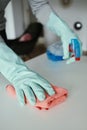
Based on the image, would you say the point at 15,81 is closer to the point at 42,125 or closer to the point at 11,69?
the point at 11,69

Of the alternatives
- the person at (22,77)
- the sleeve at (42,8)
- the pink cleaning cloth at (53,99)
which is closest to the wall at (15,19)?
the sleeve at (42,8)

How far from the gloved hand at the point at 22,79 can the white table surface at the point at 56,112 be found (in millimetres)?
46

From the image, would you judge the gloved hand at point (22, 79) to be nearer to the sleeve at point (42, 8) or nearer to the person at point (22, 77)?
the person at point (22, 77)

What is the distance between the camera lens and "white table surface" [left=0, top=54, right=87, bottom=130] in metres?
0.80

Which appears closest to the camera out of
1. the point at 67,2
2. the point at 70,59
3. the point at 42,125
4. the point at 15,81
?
the point at 42,125

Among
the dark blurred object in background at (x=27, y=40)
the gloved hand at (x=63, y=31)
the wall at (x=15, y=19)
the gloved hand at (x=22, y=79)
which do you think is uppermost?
the gloved hand at (x=22, y=79)

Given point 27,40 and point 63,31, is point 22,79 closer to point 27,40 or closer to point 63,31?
point 63,31

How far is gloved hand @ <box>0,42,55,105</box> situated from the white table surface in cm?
5

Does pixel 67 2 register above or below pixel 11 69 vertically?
below

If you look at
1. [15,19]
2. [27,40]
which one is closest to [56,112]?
[27,40]

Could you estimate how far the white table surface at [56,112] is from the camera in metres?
0.80

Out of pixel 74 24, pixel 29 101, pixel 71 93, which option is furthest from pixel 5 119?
pixel 74 24

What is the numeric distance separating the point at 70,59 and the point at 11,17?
77 cm

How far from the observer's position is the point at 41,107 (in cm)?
87
